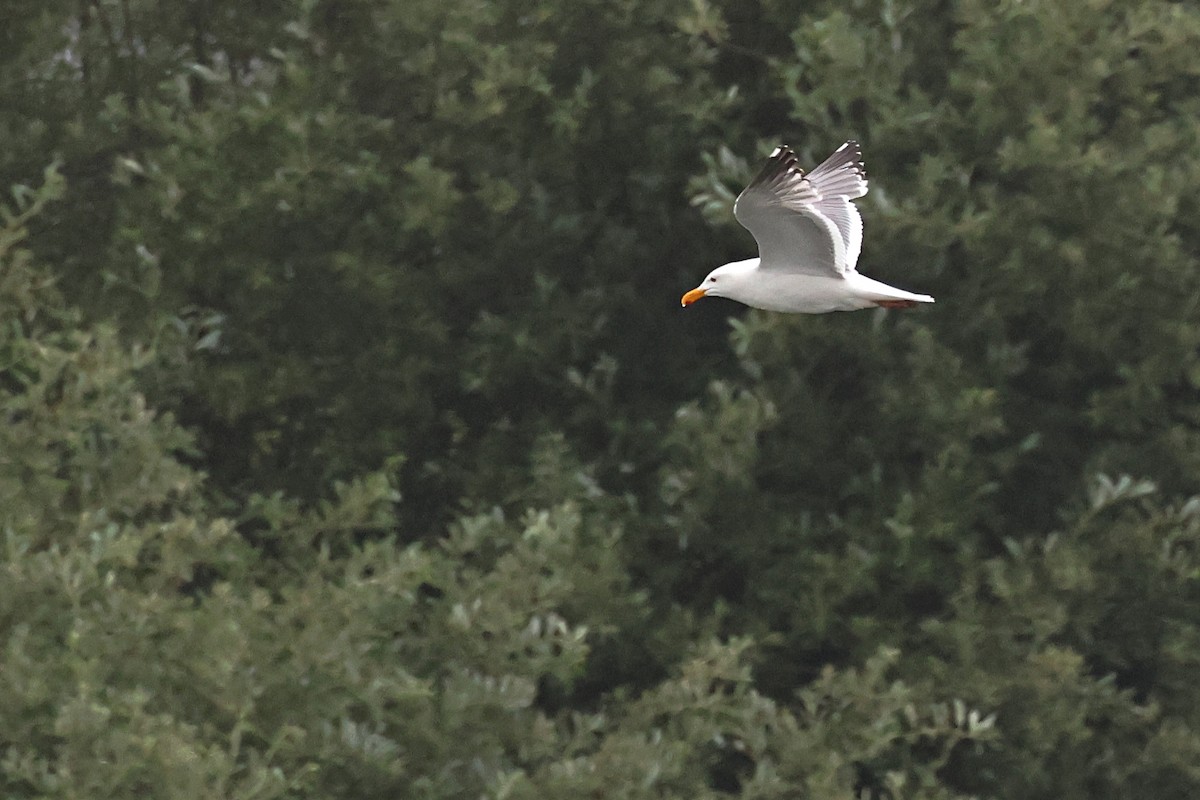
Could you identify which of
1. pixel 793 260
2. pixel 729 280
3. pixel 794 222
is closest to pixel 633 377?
pixel 729 280

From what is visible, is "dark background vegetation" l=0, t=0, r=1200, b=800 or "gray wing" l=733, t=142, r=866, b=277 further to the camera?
"dark background vegetation" l=0, t=0, r=1200, b=800

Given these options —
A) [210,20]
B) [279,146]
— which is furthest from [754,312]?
[210,20]

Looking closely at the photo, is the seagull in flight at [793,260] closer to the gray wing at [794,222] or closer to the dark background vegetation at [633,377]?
the gray wing at [794,222]

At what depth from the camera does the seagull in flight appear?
602cm

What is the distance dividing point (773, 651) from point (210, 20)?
3.63 meters

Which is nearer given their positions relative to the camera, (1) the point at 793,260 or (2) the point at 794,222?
(2) the point at 794,222

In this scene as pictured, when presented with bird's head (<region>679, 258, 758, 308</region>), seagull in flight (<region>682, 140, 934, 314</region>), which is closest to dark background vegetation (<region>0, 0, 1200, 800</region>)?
bird's head (<region>679, 258, 758, 308</region>)

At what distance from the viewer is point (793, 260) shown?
6.34m

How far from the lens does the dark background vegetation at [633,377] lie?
811cm

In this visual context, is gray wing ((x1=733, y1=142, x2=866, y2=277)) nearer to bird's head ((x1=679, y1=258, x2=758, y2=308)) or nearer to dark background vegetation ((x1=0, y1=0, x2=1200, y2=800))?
bird's head ((x1=679, y1=258, x2=758, y2=308))

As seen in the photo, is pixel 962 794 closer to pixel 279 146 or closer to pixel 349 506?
pixel 349 506

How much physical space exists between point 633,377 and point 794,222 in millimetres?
3222

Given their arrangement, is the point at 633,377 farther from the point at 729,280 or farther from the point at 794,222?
the point at 794,222

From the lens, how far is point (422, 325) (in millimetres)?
9125
